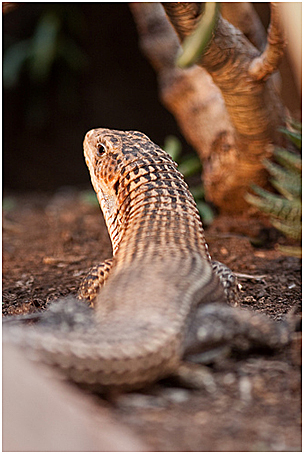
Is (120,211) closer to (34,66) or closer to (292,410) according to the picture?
(292,410)

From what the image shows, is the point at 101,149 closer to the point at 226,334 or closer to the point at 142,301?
the point at 142,301

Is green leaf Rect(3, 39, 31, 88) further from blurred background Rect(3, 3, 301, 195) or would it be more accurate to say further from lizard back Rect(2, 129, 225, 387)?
lizard back Rect(2, 129, 225, 387)

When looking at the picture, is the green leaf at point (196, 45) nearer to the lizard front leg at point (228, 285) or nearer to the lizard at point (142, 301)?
the lizard at point (142, 301)

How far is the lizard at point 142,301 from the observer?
2.18m

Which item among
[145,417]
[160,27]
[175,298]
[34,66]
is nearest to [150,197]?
[175,298]

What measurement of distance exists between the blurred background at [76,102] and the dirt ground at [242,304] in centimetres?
279

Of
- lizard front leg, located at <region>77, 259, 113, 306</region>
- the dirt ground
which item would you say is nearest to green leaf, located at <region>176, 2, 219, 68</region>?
lizard front leg, located at <region>77, 259, 113, 306</region>

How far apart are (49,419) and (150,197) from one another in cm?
184

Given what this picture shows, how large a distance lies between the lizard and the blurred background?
6924 mm

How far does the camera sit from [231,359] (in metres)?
2.54

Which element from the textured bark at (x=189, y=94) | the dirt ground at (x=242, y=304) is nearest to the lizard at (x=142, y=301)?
the dirt ground at (x=242, y=304)

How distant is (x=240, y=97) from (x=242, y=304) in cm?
185

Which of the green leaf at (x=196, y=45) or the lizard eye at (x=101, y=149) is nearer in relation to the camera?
the green leaf at (x=196, y=45)

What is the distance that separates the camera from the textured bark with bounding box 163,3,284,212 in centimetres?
383
